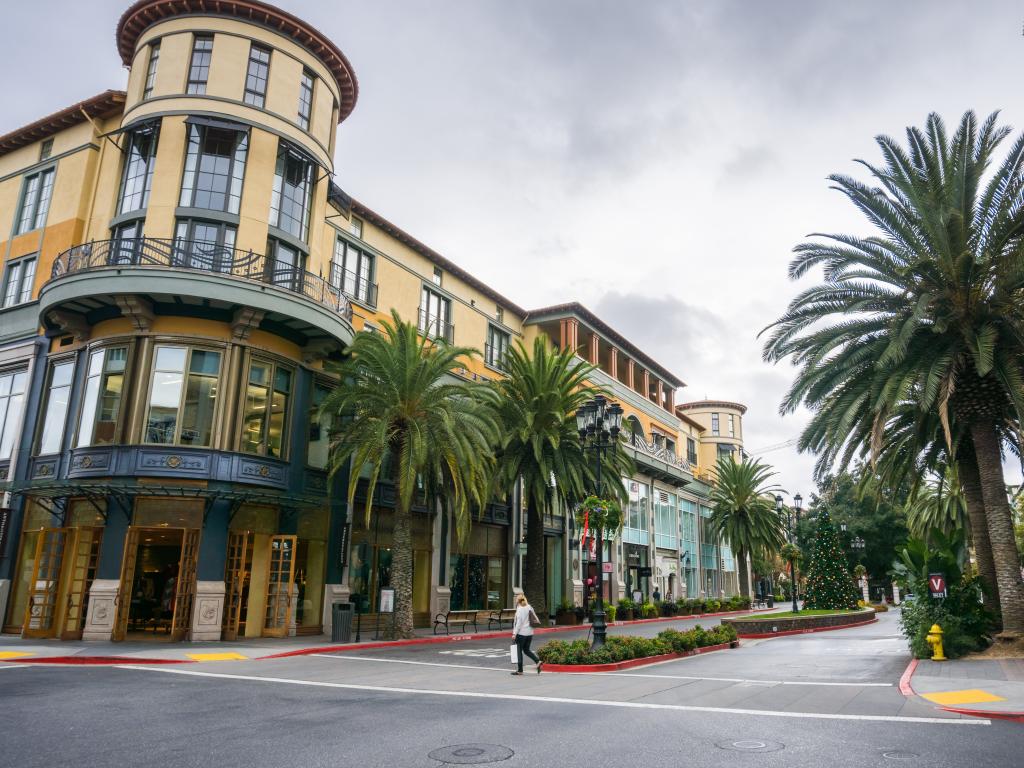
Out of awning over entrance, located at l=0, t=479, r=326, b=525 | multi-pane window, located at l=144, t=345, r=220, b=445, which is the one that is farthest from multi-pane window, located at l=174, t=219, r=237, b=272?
awning over entrance, located at l=0, t=479, r=326, b=525

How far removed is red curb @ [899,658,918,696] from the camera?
41.3ft

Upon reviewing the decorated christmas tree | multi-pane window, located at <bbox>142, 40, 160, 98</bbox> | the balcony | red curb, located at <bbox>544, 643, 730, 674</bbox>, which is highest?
multi-pane window, located at <bbox>142, 40, 160, 98</bbox>

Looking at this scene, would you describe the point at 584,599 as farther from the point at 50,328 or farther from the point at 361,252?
the point at 50,328

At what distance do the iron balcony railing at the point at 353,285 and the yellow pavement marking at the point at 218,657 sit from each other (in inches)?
596

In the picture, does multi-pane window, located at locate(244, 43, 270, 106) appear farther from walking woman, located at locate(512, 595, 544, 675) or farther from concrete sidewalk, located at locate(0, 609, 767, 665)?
walking woman, located at locate(512, 595, 544, 675)

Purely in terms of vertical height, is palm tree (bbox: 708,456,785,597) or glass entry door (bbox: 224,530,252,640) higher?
palm tree (bbox: 708,456,785,597)

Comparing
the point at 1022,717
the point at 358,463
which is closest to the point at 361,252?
the point at 358,463

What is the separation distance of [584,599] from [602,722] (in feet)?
109

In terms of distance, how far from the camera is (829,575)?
39312 mm

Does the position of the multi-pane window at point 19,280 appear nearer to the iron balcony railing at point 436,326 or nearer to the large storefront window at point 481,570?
the iron balcony railing at point 436,326

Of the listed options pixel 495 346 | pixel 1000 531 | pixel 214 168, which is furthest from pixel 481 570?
pixel 1000 531

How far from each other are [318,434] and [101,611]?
886 cm

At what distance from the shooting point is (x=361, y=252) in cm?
3206

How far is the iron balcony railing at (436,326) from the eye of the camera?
3531cm
